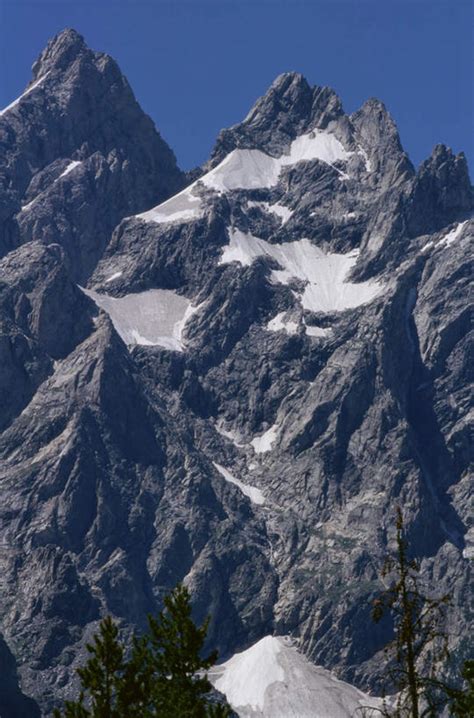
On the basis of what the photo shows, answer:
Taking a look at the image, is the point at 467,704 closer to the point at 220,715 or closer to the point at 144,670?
the point at 220,715

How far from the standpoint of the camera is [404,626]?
46938 mm

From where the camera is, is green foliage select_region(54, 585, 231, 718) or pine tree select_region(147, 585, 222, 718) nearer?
pine tree select_region(147, 585, 222, 718)

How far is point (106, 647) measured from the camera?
64438mm

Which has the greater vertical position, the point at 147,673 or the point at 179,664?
the point at 179,664

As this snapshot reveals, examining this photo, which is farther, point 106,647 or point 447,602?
point 106,647

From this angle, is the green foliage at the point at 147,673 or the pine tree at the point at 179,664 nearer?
the pine tree at the point at 179,664

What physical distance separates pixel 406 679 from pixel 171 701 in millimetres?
15248

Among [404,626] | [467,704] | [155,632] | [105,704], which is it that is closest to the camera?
[404,626]

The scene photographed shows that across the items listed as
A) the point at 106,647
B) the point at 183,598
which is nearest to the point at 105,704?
the point at 106,647

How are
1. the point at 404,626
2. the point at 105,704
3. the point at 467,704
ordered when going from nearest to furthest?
the point at 404,626 < the point at 467,704 < the point at 105,704

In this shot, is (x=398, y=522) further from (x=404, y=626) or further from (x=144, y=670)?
(x=144, y=670)

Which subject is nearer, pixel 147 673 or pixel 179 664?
pixel 179 664

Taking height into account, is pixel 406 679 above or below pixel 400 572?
below

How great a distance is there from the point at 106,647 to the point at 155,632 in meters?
3.10
